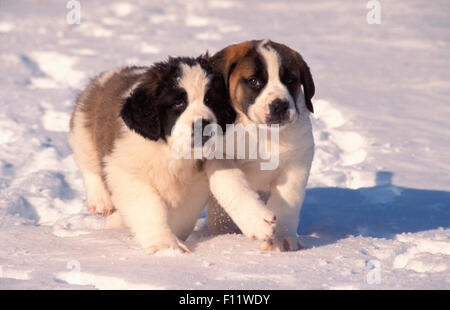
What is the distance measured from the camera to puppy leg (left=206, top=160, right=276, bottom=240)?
3.55 m

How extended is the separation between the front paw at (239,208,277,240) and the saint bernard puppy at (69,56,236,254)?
0.36 metres

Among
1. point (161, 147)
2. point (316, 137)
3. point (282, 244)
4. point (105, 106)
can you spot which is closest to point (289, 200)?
point (282, 244)

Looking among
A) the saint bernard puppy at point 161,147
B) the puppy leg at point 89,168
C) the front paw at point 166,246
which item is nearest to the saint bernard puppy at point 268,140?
the saint bernard puppy at point 161,147

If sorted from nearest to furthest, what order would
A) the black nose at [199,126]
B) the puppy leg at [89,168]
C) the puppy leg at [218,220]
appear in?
the black nose at [199,126]
the puppy leg at [218,220]
the puppy leg at [89,168]

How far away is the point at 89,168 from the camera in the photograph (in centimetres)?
489

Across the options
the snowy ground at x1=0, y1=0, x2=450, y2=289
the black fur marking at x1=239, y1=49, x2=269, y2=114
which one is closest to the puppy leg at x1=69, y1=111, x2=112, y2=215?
the snowy ground at x1=0, y1=0, x2=450, y2=289

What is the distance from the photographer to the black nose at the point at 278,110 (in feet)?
12.0

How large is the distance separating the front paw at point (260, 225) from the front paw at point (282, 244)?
22 centimetres

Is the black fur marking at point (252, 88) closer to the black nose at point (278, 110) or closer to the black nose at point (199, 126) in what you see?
the black nose at point (278, 110)

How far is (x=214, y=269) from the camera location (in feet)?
10.7

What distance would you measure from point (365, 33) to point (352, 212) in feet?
23.0

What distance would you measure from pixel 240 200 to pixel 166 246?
1.49ft

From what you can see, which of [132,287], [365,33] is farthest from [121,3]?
[132,287]

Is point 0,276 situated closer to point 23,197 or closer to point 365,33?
point 23,197
